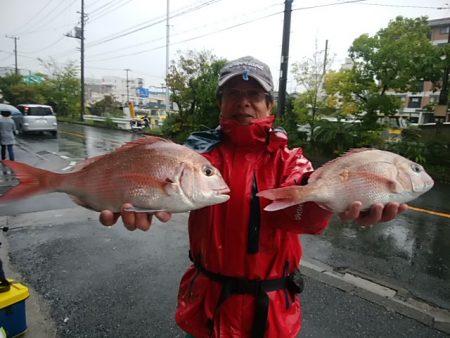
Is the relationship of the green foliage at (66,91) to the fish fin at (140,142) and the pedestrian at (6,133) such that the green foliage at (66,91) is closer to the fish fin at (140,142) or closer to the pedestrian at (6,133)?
the pedestrian at (6,133)

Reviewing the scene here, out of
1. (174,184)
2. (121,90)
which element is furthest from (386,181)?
(121,90)

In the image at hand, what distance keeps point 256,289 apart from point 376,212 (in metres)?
0.70

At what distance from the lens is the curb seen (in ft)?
10.6

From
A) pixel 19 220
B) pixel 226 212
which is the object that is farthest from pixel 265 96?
pixel 19 220

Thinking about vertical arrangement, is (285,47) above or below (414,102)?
below

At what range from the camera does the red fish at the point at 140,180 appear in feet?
4.85

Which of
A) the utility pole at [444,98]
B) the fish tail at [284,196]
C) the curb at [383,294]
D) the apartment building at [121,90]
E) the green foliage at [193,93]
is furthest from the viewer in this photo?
the apartment building at [121,90]

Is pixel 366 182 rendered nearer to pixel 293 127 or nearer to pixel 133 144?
pixel 133 144

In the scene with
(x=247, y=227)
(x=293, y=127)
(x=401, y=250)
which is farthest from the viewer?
(x=293, y=127)

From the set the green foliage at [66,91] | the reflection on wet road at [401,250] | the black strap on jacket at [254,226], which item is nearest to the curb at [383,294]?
the reflection on wet road at [401,250]

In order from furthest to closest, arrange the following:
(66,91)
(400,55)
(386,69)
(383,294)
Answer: (66,91), (386,69), (400,55), (383,294)

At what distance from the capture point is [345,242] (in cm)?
534

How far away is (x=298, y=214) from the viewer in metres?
1.53

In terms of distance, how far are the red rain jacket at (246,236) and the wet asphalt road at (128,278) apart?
63.8 inches
